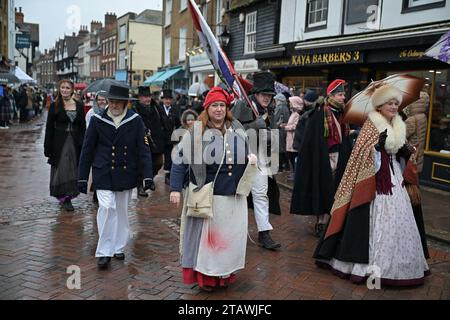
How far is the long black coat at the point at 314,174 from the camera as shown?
5465 millimetres

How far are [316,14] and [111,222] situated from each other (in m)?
10.0

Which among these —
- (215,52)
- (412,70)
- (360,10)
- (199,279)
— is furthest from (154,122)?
(360,10)

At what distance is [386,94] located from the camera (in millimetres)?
Result: 4301

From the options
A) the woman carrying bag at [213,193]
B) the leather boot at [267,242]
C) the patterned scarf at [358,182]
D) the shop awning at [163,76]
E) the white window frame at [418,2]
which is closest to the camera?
the woman carrying bag at [213,193]

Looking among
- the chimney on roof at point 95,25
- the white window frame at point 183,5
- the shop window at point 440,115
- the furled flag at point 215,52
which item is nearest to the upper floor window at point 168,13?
the white window frame at point 183,5

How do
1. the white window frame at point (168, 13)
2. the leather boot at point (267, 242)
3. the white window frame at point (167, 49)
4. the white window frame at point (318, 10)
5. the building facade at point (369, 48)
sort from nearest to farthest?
the leather boot at point (267, 242), the building facade at point (369, 48), the white window frame at point (318, 10), the white window frame at point (168, 13), the white window frame at point (167, 49)

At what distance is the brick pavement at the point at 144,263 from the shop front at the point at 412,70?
12.6 ft

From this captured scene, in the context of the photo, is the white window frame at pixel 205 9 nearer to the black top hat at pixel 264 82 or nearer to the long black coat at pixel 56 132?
the long black coat at pixel 56 132

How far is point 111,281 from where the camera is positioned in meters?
4.21

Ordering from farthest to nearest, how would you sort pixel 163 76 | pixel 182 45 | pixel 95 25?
1. pixel 95 25
2. pixel 163 76
3. pixel 182 45

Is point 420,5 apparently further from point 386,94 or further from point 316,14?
point 386,94

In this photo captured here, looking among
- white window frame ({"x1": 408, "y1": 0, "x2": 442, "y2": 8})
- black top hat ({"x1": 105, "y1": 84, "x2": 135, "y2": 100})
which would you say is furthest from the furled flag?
white window frame ({"x1": 408, "y1": 0, "x2": 442, "y2": 8})

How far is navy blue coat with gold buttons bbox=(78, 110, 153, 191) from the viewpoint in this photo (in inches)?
180

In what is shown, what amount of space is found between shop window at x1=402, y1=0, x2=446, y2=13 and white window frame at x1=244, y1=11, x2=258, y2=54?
24.8 ft
